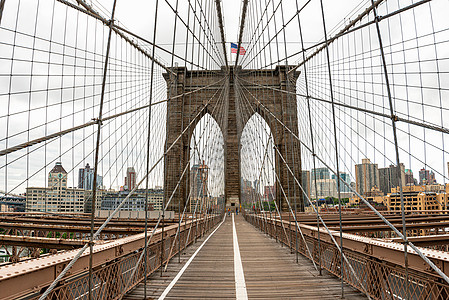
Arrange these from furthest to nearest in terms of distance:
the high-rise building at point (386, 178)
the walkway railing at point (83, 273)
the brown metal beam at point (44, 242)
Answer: the high-rise building at point (386, 178) → the brown metal beam at point (44, 242) → the walkway railing at point (83, 273)

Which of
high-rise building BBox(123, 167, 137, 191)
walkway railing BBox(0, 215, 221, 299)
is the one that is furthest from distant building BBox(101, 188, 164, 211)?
walkway railing BBox(0, 215, 221, 299)

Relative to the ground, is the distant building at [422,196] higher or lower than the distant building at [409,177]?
A: lower

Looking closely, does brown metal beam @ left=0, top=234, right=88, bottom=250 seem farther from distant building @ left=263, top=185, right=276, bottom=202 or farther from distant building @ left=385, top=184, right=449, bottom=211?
distant building @ left=385, top=184, right=449, bottom=211

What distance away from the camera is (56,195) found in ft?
39.3

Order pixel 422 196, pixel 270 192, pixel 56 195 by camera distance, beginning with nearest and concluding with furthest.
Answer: pixel 270 192, pixel 422 196, pixel 56 195

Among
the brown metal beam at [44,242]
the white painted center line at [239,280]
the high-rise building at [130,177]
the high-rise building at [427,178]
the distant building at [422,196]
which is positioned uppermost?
the high-rise building at [130,177]

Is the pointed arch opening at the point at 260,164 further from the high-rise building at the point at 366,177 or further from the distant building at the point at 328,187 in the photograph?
the high-rise building at the point at 366,177

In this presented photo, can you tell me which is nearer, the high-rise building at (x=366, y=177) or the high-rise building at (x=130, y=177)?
the high-rise building at (x=366, y=177)

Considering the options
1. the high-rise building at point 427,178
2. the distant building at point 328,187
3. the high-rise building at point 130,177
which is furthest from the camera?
the high-rise building at point 130,177

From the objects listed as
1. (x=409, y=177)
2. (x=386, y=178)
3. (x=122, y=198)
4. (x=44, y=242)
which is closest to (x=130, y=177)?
(x=122, y=198)

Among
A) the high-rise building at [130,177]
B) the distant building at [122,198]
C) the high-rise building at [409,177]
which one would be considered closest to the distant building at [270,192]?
the distant building at [122,198]

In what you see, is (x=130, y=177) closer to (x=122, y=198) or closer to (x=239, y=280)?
(x=122, y=198)

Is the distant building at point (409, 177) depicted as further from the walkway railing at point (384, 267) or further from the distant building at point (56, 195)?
the distant building at point (56, 195)

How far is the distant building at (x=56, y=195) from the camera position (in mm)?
10525
